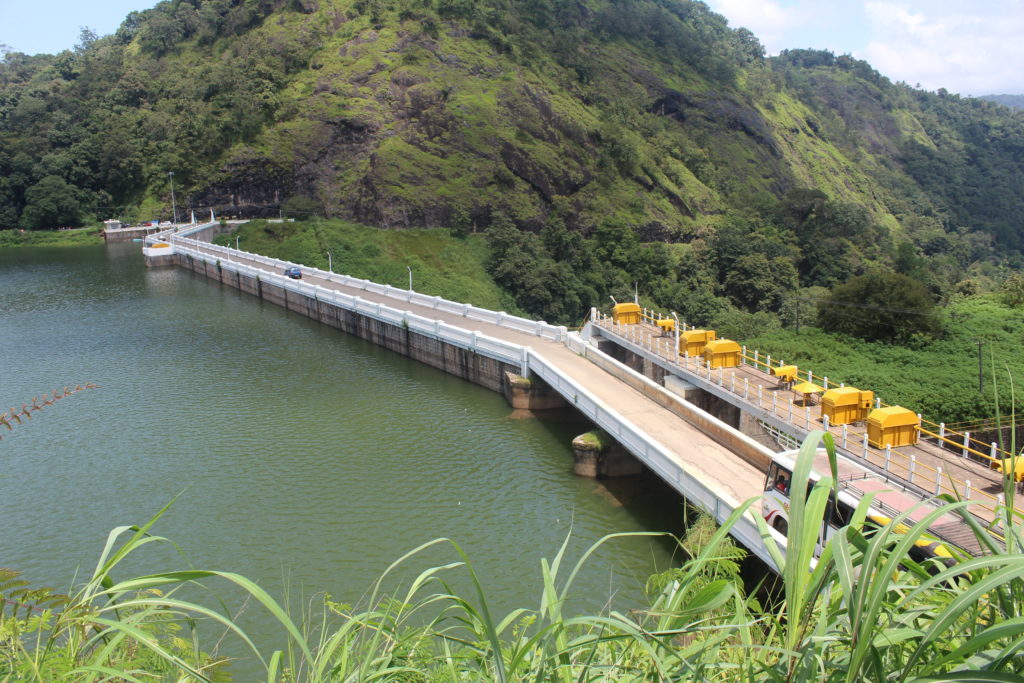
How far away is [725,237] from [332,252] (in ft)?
130

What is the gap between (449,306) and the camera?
4709cm

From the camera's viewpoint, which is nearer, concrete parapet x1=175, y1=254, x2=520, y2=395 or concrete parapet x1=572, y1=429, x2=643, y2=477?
concrete parapet x1=572, y1=429, x2=643, y2=477

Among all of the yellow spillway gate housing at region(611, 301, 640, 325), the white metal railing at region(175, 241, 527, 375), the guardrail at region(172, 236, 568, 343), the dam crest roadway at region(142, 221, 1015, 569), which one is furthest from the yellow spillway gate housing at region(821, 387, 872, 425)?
the yellow spillway gate housing at region(611, 301, 640, 325)

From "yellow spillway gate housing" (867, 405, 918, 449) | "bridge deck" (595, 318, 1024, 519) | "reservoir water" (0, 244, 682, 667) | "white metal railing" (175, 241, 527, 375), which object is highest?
"white metal railing" (175, 241, 527, 375)

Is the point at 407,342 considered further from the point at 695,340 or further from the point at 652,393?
the point at 652,393

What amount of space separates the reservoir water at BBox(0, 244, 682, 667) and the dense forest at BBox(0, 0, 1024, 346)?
3473 cm

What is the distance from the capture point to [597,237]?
265ft

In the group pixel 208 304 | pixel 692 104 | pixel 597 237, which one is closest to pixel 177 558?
pixel 208 304

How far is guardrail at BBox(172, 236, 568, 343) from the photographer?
3853cm

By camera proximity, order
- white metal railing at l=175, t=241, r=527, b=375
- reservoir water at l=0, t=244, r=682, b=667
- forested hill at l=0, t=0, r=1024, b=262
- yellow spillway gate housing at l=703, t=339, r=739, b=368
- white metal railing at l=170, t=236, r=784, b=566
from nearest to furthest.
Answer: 1. white metal railing at l=170, t=236, r=784, b=566
2. reservoir water at l=0, t=244, r=682, b=667
3. yellow spillway gate housing at l=703, t=339, r=739, b=368
4. white metal railing at l=175, t=241, r=527, b=375
5. forested hill at l=0, t=0, r=1024, b=262

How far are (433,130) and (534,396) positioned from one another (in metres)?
60.0

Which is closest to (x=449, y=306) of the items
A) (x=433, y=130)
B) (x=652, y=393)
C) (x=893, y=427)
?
(x=652, y=393)

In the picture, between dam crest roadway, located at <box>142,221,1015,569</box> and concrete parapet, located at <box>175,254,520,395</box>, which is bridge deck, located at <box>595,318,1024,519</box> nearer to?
dam crest roadway, located at <box>142,221,1015,569</box>

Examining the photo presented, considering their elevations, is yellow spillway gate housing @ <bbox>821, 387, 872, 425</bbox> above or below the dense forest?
below
